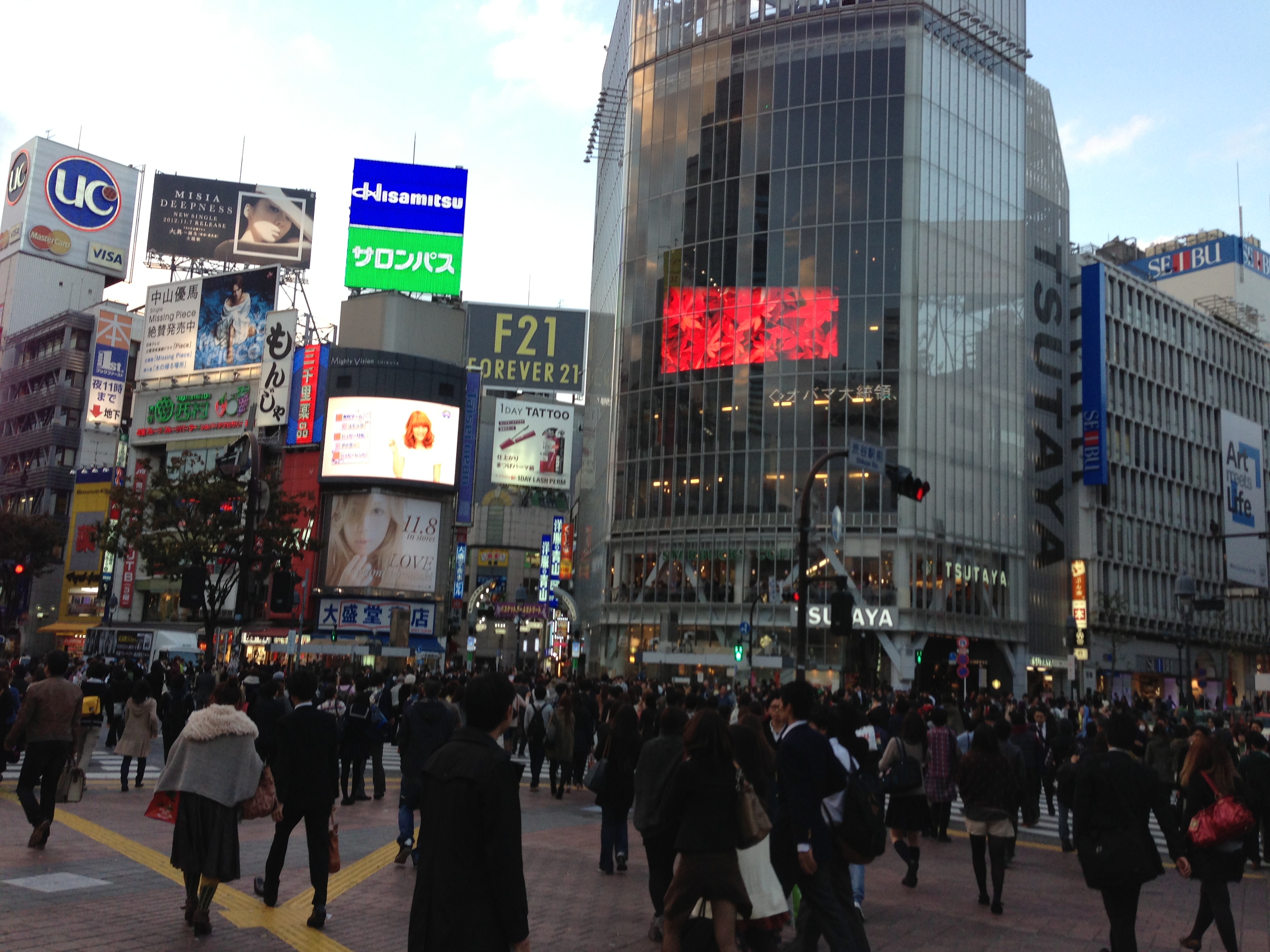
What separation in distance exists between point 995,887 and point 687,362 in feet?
173

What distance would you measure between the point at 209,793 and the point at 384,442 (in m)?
59.6

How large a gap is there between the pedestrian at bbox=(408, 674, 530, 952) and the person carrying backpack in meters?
13.9

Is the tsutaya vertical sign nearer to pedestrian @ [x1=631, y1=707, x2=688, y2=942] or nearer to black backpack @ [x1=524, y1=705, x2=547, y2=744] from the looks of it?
black backpack @ [x1=524, y1=705, x2=547, y2=744]

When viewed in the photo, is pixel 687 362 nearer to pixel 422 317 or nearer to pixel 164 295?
pixel 422 317

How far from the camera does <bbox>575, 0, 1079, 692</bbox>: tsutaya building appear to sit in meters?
58.1

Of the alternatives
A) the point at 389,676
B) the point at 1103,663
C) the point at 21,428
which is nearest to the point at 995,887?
the point at 389,676

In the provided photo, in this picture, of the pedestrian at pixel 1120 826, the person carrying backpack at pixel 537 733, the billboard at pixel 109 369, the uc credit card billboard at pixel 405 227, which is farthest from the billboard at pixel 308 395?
the pedestrian at pixel 1120 826

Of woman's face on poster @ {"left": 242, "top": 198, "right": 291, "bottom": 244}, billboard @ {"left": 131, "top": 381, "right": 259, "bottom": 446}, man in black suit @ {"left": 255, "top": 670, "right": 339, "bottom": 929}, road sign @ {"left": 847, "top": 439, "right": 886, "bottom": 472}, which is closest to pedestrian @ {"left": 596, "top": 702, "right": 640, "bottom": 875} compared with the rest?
man in black suit @ {"left": 255, "top": 670, "right": 339, "bottom": 929}

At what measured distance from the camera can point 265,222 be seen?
89812 millimetres

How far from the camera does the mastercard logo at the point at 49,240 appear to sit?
97.8 metres

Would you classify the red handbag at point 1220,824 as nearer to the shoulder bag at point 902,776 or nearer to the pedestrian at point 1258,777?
the shoulder bag at point 902,776

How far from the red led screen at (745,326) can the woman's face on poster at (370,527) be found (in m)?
18.8

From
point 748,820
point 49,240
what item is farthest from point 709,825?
point 49,240

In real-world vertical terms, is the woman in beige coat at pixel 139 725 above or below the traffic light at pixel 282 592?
below
